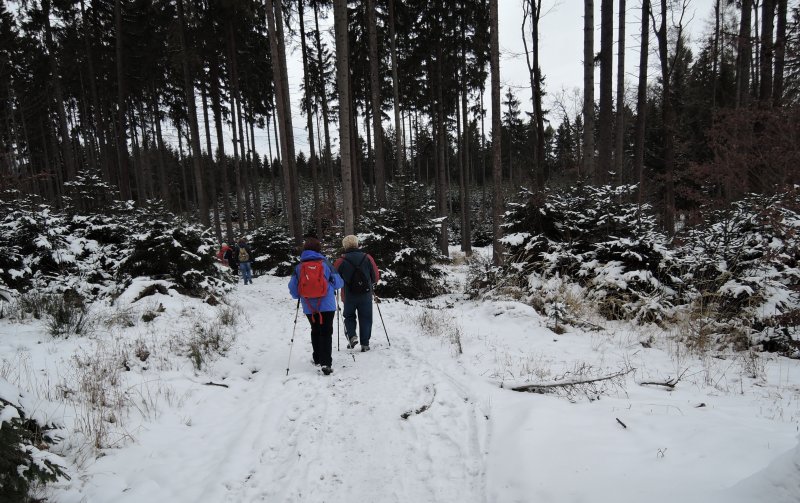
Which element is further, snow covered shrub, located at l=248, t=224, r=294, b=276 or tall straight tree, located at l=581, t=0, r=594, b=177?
snow covered shrub, located at l=248, t=224, r=294, b=276

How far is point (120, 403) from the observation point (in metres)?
3.63

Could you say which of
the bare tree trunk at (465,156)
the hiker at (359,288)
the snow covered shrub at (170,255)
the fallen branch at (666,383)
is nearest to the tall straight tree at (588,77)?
the bare tree trunk at (465,156)

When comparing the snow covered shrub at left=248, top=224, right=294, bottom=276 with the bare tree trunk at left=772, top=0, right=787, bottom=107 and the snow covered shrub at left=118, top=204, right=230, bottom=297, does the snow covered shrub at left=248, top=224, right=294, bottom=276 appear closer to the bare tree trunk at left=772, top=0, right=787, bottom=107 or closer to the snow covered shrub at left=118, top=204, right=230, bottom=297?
the snow covered shrub at left=118, top=204, right=230, bottom=297

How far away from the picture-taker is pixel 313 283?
5293 millimetres

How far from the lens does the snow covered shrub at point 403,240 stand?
1073cm

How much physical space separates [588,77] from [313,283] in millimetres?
11758

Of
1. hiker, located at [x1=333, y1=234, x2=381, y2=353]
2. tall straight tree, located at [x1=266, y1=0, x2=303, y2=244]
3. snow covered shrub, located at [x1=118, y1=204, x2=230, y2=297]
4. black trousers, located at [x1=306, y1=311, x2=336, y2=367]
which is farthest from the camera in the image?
tall straight tree, located at [x1=266, y1=0, x2=303, y2=244]

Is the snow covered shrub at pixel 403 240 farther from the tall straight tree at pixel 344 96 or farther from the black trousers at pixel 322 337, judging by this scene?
the black trousers at pixel 322 337

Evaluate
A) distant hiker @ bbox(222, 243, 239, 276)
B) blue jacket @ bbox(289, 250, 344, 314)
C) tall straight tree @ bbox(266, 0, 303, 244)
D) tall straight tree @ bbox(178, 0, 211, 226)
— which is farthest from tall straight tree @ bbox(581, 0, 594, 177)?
tall straight tree @ bbox(178, 0, 211, 226)

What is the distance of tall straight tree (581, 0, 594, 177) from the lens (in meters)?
11.6

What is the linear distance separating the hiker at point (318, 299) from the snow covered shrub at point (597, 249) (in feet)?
16.8

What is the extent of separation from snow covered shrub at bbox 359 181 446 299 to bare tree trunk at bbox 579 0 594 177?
5387 millimetres

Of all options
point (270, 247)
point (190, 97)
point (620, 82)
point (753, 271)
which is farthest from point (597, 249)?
point (190, 97)

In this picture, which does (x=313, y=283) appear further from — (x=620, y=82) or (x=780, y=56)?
(x=620, y=82)
